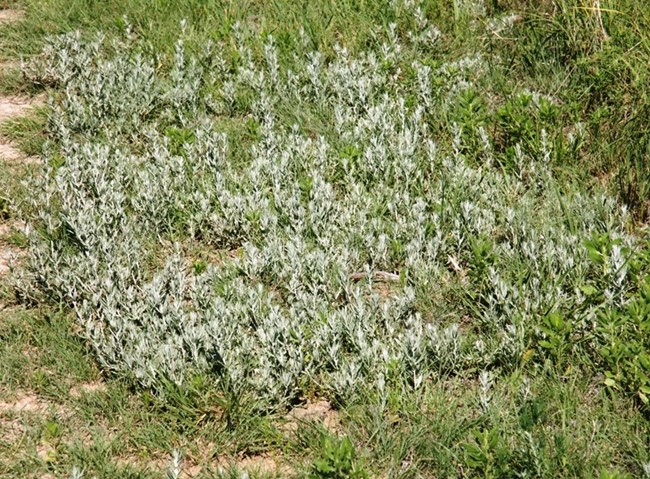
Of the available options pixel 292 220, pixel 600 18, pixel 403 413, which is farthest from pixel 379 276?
pixel 600 18

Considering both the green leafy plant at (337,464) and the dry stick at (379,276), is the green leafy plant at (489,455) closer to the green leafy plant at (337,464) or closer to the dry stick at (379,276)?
the green leafy plant at (337,464)

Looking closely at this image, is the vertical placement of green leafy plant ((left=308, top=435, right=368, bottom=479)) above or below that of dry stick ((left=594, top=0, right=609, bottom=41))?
below

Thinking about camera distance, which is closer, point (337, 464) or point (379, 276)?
point (337, 464)

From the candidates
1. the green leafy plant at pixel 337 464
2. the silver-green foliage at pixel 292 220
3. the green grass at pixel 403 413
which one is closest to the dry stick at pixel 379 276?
the silver-green foliage at pixel 292 220

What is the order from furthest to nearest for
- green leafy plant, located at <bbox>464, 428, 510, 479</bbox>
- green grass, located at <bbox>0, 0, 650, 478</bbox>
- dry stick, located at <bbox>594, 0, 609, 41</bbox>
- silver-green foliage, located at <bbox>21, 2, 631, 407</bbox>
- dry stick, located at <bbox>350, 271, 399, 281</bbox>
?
dry stick, located at <bbox>594, 0, 609, 41</bbox> < dry stick, located at <bbox>350, 271, 399, 281</bbox> < silver-green foliage, located at <bbox>21, 2, 631, 407</bbox> < green grass, located at <bbox>0, 0, 650, 478</bbox> < green leafy plant, located at <bbox>464, 428, 510, 479</bbox>

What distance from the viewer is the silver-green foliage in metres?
5.00

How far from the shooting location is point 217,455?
4598 mm

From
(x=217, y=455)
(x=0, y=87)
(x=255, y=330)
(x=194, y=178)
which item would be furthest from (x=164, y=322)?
(x=0, y=87)

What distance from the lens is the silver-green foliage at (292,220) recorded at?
5.00 meters

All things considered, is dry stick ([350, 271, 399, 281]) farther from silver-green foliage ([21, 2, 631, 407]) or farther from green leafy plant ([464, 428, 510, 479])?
green leafy plant ([464, 428, 510, 479])

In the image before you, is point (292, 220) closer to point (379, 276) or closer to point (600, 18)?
point (379, 276)

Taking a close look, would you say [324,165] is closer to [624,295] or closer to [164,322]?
[164,322]

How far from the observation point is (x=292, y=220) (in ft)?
20.2

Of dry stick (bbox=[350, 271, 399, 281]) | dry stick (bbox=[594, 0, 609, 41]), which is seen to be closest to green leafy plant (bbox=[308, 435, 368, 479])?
dry stick (bbox=[350, 271, 399, 281])
